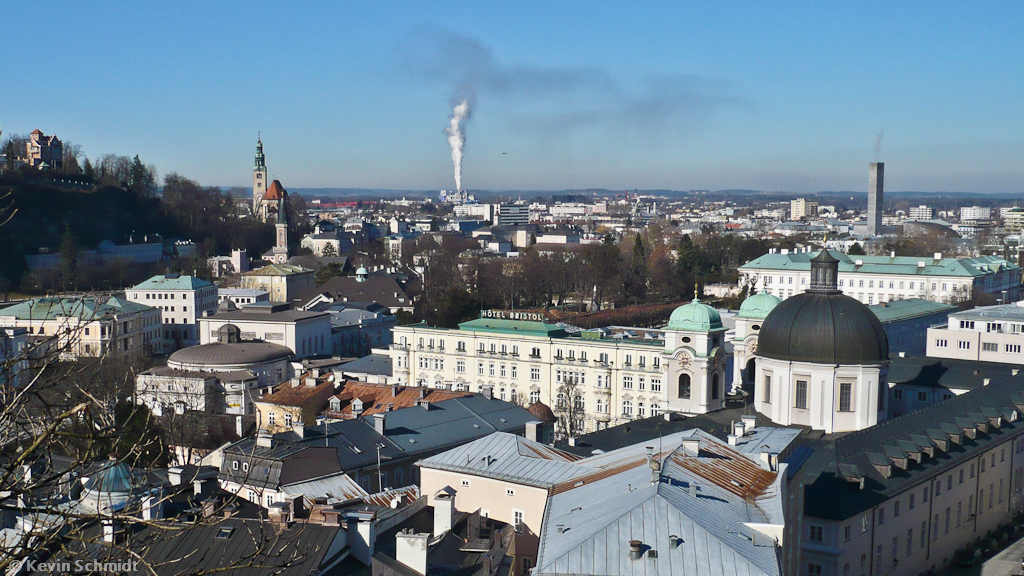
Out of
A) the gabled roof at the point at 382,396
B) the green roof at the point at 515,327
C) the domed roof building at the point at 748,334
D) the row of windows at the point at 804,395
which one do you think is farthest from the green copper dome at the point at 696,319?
the green roof at the point at 515,327

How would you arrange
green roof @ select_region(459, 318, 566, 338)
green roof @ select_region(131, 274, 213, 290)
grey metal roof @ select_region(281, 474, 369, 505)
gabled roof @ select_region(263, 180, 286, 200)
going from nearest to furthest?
grey metal roof @ select_region(281, 474, 369, 505) < green roof @ select_region(459, 318, 566, 338) < green roof @ select_region(131, 274, 213, 290) < gabled roof @ select_region(263, 180, 286, 200)

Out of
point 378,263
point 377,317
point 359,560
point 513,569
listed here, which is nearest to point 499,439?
point 513,569

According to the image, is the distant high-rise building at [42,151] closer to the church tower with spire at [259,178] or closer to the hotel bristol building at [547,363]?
the church tower with spire at [259,178]

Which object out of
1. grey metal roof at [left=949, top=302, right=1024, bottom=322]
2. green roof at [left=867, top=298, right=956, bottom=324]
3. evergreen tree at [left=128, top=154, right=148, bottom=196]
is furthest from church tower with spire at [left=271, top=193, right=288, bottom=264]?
grey metal roof at [left=949, top=302, right=1024, bottom=322]

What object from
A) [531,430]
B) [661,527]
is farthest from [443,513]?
[531,430]

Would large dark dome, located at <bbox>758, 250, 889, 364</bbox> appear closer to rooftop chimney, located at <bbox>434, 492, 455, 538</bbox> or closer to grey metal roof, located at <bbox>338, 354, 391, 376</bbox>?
rooftop chimney, located at <bbox>434, 492, 455, 538</bbox>

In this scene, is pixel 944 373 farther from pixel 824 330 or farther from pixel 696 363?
pixel 824 330
